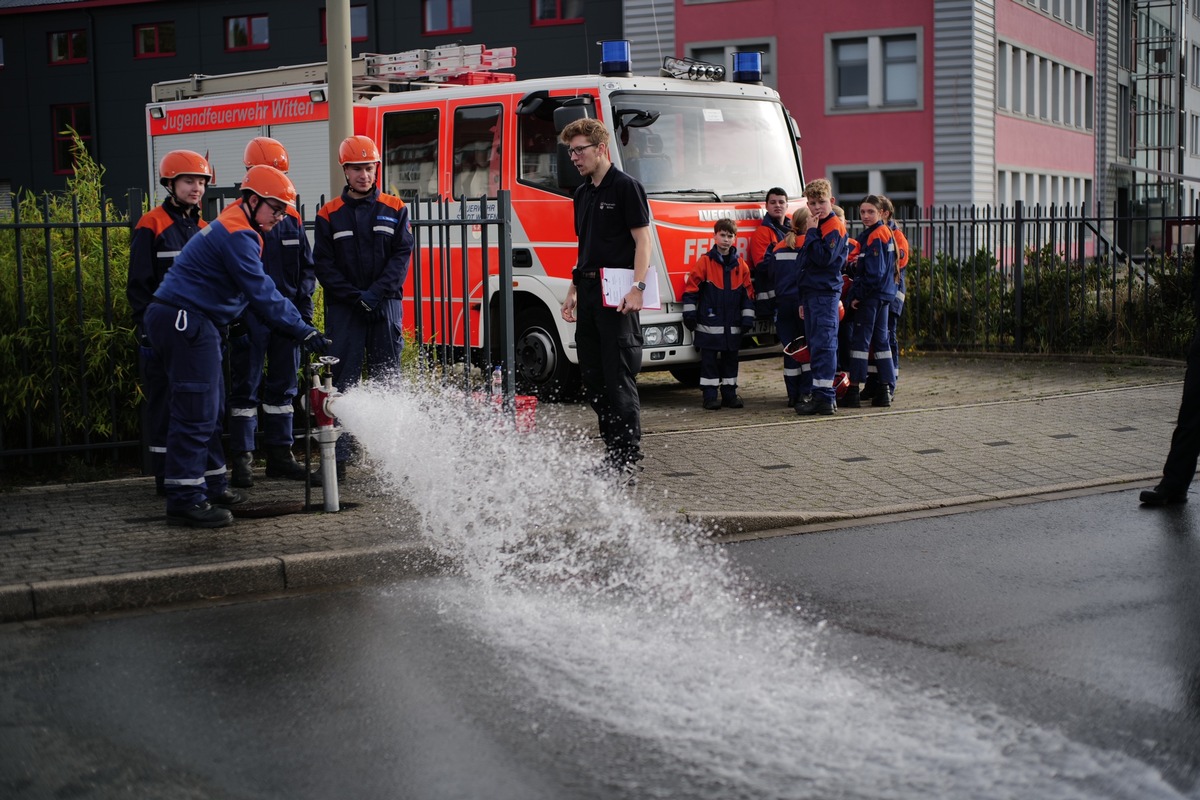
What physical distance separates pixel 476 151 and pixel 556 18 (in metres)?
27.6

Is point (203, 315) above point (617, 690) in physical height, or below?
above

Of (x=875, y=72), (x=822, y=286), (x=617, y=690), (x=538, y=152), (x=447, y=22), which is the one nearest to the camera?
(x=617, y=690)

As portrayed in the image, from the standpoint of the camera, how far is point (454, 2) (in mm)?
42062

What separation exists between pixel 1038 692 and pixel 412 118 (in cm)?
1080

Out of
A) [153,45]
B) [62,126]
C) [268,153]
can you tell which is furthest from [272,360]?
[62,126]

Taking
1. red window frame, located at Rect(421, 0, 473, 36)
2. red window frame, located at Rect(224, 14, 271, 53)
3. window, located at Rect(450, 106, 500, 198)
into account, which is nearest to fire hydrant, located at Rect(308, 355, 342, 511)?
window, located at Rect(450, 106, 500, 198)

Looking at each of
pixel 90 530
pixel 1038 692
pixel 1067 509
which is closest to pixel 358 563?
pixel 90 530

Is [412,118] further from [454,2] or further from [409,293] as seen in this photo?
[454,2]

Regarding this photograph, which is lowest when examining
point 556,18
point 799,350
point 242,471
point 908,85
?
point 242,471

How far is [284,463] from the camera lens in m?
9.62

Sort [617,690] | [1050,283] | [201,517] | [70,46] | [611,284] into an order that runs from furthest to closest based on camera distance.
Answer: [70,46], [1050,283], [611,284], [201,517], [617,690]

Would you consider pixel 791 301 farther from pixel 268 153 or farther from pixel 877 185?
pixel 877 185

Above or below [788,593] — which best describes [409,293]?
above

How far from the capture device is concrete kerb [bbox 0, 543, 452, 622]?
661 centimetres
